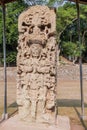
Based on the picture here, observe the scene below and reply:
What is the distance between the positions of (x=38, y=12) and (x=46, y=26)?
42 centimetres

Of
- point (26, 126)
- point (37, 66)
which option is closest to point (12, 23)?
point (37, 66)

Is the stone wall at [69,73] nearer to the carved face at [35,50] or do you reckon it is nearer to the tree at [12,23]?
the tree at [12,23]

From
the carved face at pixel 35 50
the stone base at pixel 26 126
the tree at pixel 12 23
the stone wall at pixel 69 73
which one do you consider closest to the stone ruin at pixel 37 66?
the carved face at pixel 35 50

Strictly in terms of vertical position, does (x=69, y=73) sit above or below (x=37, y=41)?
below

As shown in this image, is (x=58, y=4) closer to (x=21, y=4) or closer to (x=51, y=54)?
(x=21, y=4)

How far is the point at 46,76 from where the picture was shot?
7.64 meters

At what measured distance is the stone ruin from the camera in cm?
757

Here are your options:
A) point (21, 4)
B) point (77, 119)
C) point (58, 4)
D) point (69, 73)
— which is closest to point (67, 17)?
point (58, 4)

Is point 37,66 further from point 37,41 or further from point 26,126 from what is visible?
point 26,126

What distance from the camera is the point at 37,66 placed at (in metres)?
7.67

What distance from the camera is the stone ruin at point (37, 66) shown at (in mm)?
7566

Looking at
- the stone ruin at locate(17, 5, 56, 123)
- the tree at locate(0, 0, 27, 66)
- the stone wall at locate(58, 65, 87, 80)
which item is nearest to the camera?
the stone ruin at locate(17, 5, 56, 123)

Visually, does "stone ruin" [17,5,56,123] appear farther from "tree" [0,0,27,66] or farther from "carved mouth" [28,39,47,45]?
"tree" [0,0,27,66]

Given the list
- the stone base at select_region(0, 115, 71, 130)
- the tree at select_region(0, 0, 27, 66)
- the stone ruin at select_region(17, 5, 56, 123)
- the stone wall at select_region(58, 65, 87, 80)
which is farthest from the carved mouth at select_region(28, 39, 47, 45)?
the tree at select_region(0, 0, 27, 66)
